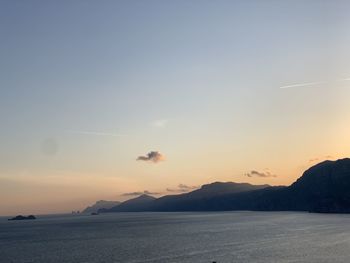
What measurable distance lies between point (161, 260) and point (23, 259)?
45234 millimetres

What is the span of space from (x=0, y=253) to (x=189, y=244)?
6532cm

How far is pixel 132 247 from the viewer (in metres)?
163

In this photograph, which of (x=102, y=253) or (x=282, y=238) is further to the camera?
(x=282, y=238)

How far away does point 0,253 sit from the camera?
163 metres

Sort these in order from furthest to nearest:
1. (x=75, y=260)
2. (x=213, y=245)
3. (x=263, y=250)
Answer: (x=213, y=245)
(x=263, y=250)
(x=75, y=260)

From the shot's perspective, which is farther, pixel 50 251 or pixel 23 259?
pixel 50 251

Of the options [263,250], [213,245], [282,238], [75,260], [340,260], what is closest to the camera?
[340,260]

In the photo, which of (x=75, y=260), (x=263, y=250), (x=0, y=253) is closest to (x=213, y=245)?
(x=263, y=250)

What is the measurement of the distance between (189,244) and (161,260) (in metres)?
41.6

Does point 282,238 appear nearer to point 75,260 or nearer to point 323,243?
point 323,243

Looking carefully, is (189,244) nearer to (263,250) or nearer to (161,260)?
(263,250)

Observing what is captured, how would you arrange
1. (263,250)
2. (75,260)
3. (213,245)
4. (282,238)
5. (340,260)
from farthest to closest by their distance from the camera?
(282,238), (213,245), (263,250), (75,260), (340,260)

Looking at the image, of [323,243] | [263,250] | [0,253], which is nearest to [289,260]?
[263,250]

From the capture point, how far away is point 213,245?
161 metres
